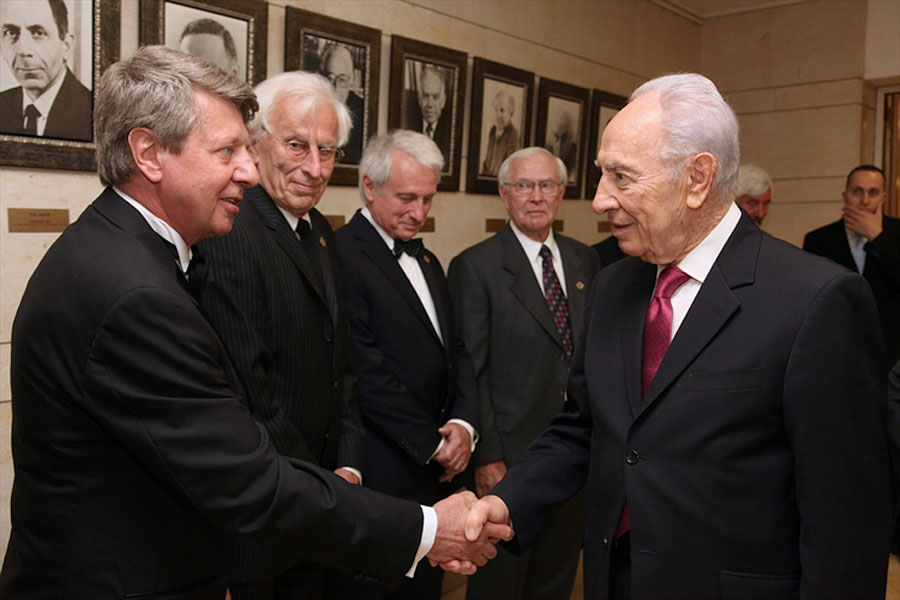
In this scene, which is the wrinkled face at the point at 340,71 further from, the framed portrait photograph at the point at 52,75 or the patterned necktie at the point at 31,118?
the patterned necktie at the point at 31,118

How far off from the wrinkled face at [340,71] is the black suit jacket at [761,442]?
2616mm

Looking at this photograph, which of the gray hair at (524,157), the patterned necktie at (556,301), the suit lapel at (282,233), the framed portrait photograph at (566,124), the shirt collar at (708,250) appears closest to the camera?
the shirt collar at (708,250)

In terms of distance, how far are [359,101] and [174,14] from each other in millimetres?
1122

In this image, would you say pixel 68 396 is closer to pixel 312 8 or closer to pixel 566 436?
pixel 566 436

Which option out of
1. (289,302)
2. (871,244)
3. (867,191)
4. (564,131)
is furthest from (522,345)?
(867,191)

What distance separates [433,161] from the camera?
3.33 m

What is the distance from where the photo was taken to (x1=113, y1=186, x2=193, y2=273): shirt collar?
173 centimetres

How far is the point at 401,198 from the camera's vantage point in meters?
3.25

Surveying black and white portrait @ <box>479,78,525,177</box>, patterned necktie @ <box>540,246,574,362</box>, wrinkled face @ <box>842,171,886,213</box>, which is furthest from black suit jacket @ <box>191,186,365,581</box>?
wrinkled face @ <box>842,171,886,213</box>

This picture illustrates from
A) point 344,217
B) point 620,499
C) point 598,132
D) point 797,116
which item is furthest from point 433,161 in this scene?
point 797,116

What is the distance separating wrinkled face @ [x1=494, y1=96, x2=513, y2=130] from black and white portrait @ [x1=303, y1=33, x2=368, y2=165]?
3.93 feet

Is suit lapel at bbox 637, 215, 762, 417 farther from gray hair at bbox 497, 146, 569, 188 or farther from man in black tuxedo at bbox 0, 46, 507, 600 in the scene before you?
gray hair at bbox 497, 146, 569, 188

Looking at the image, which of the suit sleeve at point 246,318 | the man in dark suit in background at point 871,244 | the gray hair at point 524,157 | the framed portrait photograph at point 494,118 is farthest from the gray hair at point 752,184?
the suit sleeve at point 246,318

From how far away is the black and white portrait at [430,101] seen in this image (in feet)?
14.4
